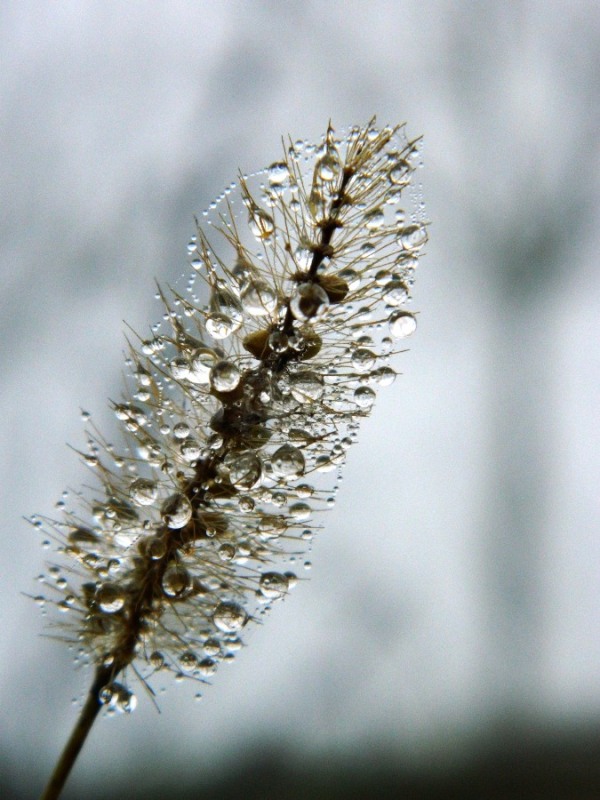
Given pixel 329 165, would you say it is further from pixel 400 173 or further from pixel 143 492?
pixel 143 492

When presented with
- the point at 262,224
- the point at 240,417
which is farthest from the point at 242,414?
the point at 262,224

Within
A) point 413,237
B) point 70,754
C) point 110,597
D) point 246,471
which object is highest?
point 413,237

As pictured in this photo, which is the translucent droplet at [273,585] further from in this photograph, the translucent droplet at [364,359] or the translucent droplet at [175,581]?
the translucent droplet at [364,359]

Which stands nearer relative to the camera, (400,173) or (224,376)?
(224,376)

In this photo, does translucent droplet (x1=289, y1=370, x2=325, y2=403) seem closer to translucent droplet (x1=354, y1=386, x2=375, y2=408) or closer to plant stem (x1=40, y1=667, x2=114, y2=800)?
translucent droplet (x1=354, y1=386, x2=375, y2=408)

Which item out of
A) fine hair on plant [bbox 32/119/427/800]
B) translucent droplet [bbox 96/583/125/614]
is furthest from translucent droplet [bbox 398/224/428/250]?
translucent droplet [bbox 96/583/125/614]
